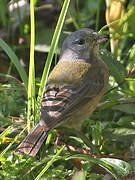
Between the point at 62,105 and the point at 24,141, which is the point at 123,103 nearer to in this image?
the point at 62,105

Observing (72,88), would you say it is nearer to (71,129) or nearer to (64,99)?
(64,99)

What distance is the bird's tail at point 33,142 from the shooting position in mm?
2727

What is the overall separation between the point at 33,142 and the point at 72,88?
60cm

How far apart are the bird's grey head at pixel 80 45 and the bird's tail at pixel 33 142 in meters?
0.96

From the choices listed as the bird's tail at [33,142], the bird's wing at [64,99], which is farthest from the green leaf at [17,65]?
the bird's tail at [33,142]

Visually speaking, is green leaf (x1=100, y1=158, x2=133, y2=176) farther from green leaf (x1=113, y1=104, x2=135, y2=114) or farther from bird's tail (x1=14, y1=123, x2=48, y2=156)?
green leaf (x1=113, y1=104, x2=135, y2=114)

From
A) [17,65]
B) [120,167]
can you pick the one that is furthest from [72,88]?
[120,167]

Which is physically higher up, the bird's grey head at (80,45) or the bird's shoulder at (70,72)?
the bird's grey head at (80,45)

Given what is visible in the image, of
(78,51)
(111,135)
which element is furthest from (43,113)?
(78,51)

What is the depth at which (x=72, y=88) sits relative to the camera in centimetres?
313

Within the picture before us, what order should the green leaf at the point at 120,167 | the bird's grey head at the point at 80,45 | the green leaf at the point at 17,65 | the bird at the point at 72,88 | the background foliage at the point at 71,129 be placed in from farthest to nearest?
the bird's grey head at the point at 80,45 → the green leaf at the point at 17,65 → the bird at the point at 72,88 → the background foliage at the point at 71,129 → the green leaf at the point at 120,167

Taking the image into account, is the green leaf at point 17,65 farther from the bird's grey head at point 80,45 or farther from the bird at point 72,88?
the bird's grey head at point 80,45

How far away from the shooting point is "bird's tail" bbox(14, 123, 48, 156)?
2.73 meters

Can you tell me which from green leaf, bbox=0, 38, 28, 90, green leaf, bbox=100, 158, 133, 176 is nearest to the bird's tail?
green leaf, bbox=0, 38, 28, 90
